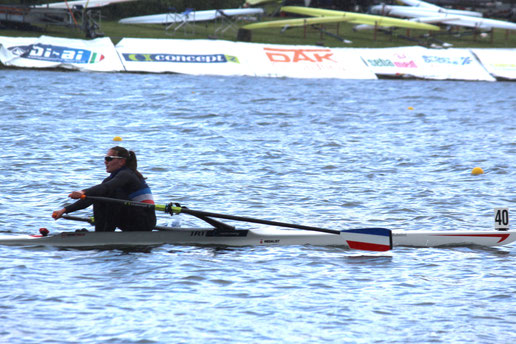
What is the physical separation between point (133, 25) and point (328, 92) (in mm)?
17098

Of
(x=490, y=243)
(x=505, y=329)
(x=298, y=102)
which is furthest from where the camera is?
(x=298, y=102)

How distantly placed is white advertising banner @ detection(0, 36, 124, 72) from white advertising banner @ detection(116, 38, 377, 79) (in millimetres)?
624

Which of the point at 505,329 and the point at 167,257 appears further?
the point at 167,257

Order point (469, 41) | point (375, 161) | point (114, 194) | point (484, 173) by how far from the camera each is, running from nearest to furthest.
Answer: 1. point (114, 194)
2. point (484, 173)
3. point (375, 161)
4. point (469, 41)

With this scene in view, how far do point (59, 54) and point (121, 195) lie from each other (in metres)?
22.1

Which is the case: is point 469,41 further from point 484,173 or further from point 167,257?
point 167,257

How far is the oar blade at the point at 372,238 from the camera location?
10.8 meters

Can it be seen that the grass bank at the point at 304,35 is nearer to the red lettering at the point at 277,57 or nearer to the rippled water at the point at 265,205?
the red lettering at the point at 277,57

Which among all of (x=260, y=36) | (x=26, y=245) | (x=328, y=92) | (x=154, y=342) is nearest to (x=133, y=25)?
(x=260, y=36)

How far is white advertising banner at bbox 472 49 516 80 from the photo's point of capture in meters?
34.9

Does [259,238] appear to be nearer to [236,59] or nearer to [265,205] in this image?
[265,205]

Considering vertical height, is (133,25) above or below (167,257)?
above

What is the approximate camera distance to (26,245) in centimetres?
1082

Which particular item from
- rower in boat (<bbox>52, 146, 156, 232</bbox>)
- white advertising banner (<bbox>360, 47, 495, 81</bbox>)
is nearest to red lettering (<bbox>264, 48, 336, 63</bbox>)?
white advertising banner (<bbox>360, 47, 495, 81</bbox>)
